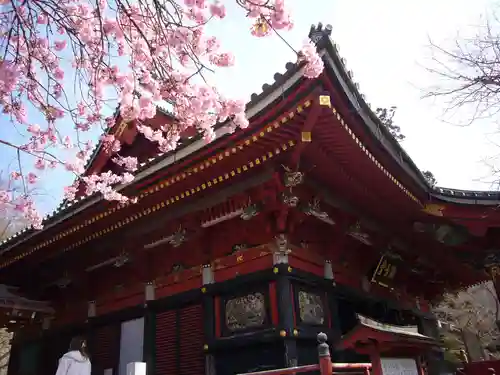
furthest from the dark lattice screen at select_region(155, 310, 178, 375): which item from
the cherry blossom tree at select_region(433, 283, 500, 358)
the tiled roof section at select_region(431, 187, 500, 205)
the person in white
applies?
the cherry blossom tree at select_region(433, 283, 500, 358)

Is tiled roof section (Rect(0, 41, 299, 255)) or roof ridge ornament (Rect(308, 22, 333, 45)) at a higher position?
roof ridge ornament (Rect(308, 22, 333, 45))

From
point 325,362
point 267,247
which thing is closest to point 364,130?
point 267,247

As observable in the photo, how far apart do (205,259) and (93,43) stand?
4.48m

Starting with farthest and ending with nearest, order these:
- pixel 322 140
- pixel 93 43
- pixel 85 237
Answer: pixel 85 237 < pixel 322 140 < pixel 93 43

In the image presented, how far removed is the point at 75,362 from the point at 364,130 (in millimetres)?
5590

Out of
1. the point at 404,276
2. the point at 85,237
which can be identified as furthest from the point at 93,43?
the point at 404,276

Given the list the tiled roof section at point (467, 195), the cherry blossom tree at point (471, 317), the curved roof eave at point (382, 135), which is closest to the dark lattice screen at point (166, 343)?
the curved roof eave at point (382, 135)

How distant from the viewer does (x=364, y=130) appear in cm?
639

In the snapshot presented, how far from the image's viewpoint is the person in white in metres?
6.35

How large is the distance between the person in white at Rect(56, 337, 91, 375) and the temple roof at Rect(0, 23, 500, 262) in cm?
271

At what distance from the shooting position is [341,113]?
5.86 meters

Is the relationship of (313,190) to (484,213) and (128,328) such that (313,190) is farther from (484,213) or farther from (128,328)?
(128,328)

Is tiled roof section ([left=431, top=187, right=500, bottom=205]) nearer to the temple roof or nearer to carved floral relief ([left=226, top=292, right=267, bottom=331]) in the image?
the temple roof

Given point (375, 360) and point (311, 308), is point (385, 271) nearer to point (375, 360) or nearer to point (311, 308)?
point (311, 308)
